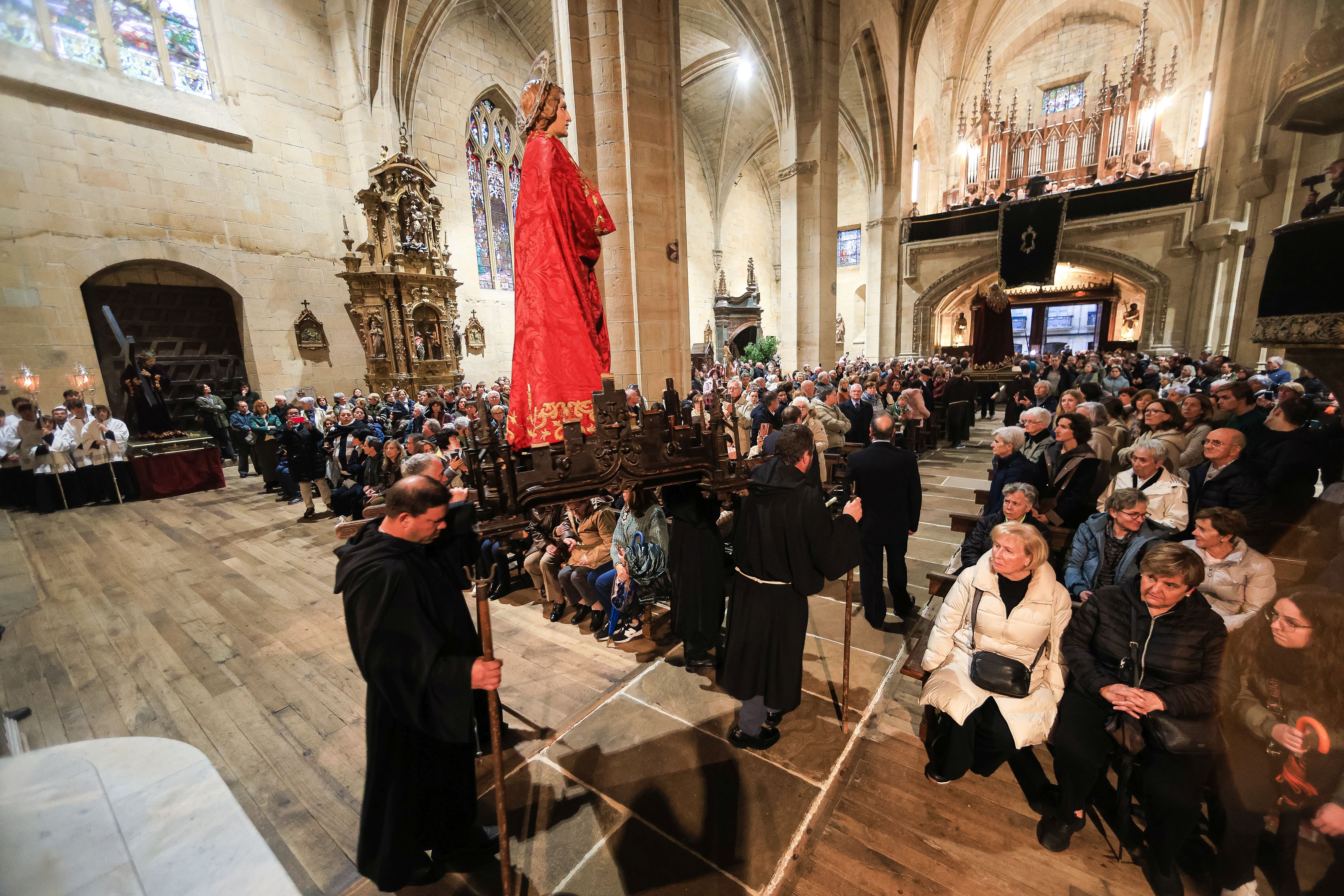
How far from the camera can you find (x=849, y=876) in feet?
6.66

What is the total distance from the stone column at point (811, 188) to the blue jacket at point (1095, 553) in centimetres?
1003

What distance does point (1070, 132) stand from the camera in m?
19.5

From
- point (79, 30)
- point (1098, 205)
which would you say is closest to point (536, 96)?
point (79, 30)

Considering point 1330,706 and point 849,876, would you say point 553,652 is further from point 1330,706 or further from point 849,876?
point 1330,706

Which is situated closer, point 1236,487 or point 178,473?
point 1236,487

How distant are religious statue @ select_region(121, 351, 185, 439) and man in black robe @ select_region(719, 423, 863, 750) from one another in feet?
38.0

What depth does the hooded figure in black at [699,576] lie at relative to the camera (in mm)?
3172

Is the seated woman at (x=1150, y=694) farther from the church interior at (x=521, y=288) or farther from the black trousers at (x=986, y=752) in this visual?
the church interior at (x=521, y=288)

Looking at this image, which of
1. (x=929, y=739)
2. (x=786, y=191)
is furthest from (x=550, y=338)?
(x=786, y=191)

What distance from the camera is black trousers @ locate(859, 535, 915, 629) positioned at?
375 cm

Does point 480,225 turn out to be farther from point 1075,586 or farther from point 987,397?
point 1075,586

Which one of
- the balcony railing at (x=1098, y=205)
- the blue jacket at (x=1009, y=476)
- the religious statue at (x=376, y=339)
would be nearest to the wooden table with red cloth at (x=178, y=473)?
the religious statue at (x=376, y=339)

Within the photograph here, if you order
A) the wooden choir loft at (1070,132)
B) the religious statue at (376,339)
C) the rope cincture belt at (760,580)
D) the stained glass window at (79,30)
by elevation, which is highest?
the wooden choir loft at (1070,132)

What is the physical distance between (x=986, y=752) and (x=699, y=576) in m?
1.71
